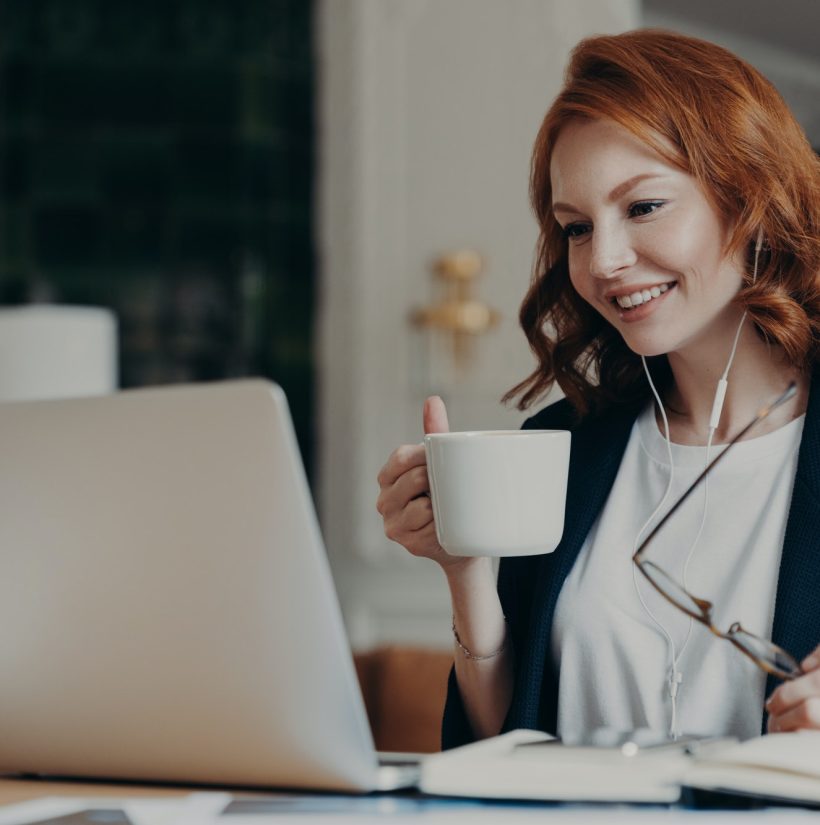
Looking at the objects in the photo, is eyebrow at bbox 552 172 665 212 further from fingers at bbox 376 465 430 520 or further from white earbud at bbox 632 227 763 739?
fingers at bbox 376 465 430 520

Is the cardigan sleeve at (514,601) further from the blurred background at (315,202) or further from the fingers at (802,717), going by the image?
the blurred background at (315,202)

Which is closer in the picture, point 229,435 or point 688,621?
point 229,435

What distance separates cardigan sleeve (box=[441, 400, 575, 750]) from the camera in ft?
4.32

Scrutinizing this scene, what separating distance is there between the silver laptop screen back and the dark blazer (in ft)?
1.63

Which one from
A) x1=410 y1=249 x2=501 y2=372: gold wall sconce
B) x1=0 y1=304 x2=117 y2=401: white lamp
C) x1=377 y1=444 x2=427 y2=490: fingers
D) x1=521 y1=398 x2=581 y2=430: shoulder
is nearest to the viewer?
x1=377 y1=444 x2=427 y2=490: fingers

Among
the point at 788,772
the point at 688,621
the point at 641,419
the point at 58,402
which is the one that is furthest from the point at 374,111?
the point at 788,772

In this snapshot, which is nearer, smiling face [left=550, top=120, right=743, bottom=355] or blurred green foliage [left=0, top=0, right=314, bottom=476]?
smiling face [left=550, top=120, right=743, bottom=355]

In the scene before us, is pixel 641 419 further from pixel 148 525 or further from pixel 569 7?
pixel 569 7

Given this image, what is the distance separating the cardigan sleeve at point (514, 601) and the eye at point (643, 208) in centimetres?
33

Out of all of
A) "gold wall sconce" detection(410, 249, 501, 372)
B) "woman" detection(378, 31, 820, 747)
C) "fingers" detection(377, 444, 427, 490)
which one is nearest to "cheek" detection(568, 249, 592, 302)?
"woman" detection(378, 31, 820, 747)

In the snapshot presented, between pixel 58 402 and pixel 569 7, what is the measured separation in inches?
109

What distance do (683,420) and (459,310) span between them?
2.00 metres

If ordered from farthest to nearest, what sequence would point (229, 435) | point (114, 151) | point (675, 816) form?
point (114, 151) < point (229, 435) < point (675, 816)

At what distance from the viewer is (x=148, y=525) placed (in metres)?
0.80
